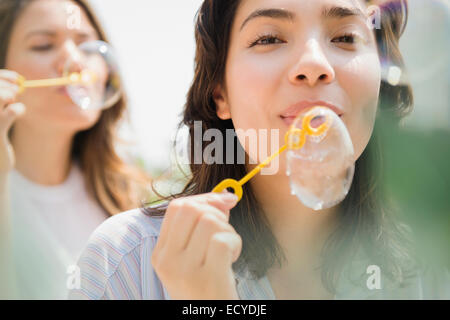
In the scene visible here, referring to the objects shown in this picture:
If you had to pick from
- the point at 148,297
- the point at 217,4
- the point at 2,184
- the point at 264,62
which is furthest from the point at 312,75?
the point at 2,184

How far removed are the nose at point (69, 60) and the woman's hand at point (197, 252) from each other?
50.6 inches

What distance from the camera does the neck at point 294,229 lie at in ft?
3.67

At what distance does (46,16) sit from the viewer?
1.93 m

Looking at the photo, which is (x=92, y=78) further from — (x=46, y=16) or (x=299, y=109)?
(x=299, y=109)

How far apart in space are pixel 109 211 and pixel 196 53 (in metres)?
1.03

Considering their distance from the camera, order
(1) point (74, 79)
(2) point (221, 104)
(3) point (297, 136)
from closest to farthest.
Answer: (3) point (297, 136) < (2) point (221, 104) < (1) point (74, 79)

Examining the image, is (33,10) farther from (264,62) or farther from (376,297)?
(376,297)

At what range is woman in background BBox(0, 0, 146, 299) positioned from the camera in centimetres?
182

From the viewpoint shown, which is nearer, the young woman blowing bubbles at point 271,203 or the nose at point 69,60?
the young woman blowing bubbles at point 271,203

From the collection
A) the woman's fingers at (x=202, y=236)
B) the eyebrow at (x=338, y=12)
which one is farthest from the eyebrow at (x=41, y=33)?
the woman's fingers at (x=202, y=236)

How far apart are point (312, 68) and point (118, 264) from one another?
1.95 feet

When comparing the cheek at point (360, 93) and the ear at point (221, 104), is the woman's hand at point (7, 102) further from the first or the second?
the cheek at point (360, 93)

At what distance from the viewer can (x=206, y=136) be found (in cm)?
124

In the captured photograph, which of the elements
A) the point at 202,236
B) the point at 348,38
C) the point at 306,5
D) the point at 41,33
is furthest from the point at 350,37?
the point at 41,33
